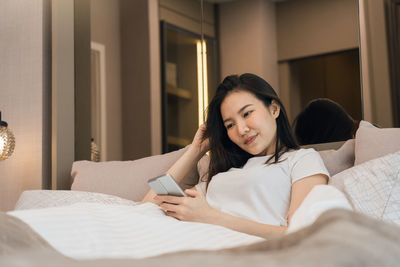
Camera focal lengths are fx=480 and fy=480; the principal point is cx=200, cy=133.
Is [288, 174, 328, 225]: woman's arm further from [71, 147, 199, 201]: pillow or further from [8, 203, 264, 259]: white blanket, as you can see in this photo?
[71, 147, 199, 201]: pillow

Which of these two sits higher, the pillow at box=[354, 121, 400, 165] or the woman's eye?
the woman's eye

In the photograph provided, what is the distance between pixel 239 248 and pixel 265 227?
31.2 inches

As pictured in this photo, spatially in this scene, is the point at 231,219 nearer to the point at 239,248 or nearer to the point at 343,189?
the point at 343,189

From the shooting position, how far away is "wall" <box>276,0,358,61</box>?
2.18 metres

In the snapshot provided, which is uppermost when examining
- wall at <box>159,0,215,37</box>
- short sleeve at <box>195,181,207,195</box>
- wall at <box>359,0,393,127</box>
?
wall at <box>159,0,215,37</box>

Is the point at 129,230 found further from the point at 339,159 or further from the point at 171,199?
the point at 339,159

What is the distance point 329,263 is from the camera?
19.8 inches

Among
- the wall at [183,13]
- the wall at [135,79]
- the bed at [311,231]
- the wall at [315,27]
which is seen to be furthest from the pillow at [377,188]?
the wall at [135,79]

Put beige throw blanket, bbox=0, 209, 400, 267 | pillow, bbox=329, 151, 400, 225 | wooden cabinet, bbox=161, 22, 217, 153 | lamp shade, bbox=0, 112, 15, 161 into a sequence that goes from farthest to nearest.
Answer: wooden cabinet, bbox=161, 22, 217, 153
lamp shade, bbox=0, 112, 15, 161
pillow, bbox=329, 151, 400, 225
beige throw blanket, bbox=0, 209, 400, 267

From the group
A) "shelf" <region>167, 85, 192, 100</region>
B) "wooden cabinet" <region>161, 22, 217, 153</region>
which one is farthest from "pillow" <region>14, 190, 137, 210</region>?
"shelf" <region>167, 85, 192, 100</region>

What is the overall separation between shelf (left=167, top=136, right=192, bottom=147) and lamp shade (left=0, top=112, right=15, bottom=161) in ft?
4.91

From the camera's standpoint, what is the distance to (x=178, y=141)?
12.1 ft

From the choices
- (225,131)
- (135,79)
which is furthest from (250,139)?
(135,79)

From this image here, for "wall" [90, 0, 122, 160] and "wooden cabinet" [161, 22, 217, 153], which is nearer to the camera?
"wooden cabinet" [161, 22, 217, 153]
